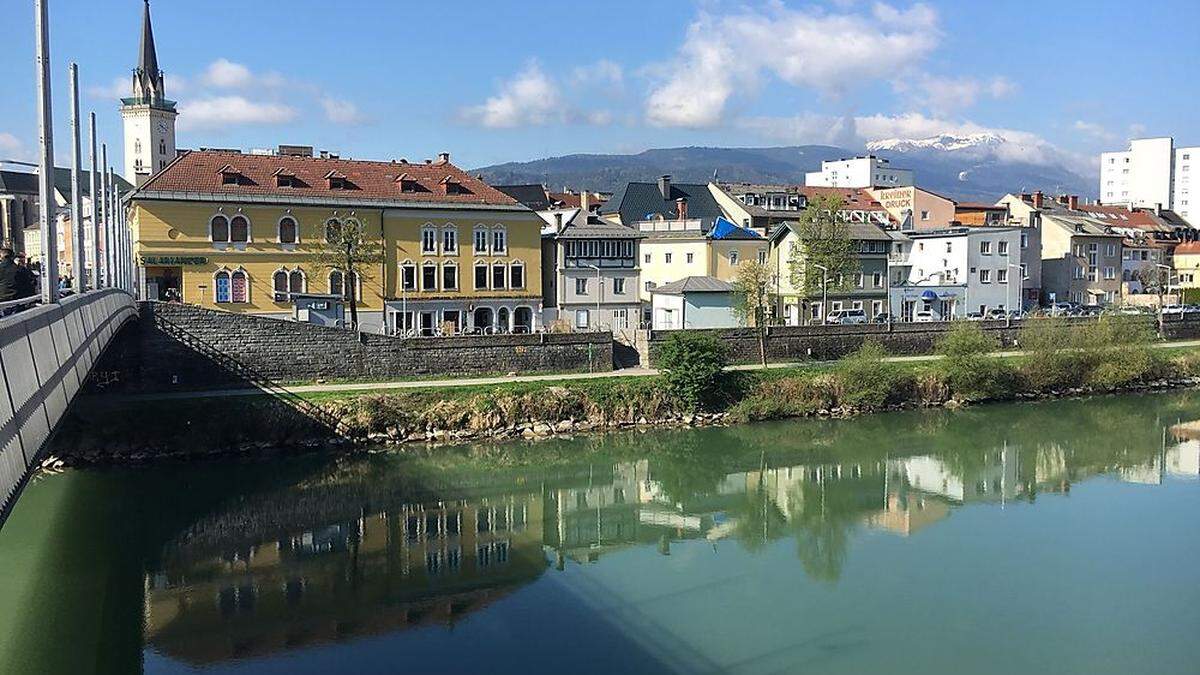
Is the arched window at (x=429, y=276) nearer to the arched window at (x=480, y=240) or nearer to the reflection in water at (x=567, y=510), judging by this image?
the arched window at (x=480, y=240)

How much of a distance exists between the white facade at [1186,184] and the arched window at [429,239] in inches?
3898

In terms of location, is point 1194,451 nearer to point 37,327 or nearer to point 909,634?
point 909,634

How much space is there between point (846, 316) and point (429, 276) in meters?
18.7

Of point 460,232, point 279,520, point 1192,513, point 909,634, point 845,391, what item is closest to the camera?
point 909,634

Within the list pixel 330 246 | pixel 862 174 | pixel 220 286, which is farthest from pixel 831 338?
pixel 862 174

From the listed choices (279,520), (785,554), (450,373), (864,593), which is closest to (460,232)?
(450,373)

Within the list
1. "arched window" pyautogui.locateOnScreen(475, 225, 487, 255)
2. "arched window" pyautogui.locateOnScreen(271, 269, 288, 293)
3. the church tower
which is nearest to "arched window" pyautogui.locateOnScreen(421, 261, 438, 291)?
"arched window" pyautogui.locateOnScreen(475, 225, 487, 255)

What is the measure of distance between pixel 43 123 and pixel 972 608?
15002mm

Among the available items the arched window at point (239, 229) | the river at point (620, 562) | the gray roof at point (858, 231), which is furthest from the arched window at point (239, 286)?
the gray roof at point (858, 231)

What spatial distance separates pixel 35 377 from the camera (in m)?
9.66

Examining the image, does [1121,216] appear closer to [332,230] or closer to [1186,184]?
[1186,184]

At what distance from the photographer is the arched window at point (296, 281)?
35594 millimetres

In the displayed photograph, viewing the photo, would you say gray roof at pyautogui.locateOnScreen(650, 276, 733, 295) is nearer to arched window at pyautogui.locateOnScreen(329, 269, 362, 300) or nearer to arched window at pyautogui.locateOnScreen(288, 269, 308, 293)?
arched window at pyautogui.locateOnScreen(329, 269, 362, 300)

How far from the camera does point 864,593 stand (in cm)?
1689
